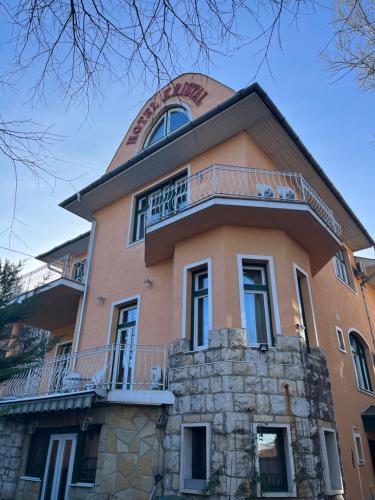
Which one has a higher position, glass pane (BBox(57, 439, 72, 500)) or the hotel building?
the hotel building

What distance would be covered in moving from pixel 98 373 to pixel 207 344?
2713 millimetres

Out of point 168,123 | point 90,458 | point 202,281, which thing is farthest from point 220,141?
point 90,458

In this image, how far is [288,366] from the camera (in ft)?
23.1

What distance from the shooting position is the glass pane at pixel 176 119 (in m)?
11.8

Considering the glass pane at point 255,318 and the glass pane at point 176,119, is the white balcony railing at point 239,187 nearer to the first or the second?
the glass pane at point 255,318

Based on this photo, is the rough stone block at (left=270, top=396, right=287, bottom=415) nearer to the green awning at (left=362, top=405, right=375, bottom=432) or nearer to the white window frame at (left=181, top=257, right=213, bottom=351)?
the white window frame at (left=181, top=257, right=213, bottom=351)

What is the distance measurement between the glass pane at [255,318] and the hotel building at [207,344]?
0.02 meters

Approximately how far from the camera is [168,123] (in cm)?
1237

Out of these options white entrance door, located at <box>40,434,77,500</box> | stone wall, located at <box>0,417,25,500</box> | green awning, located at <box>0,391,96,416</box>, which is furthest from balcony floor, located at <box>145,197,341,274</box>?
stone wall, located at <box>0,417,25,500</box>

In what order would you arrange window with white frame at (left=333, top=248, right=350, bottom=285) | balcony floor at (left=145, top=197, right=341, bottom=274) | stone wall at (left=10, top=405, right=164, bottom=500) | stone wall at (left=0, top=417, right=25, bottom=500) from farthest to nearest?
window with white frame at (left=333, top=248, right=350, bottom=285) → stone wall at (left=0, top=417, right=25, bottom=500) → balcony floor at (left=145, top=197, right=341, bottom=274) → stone wall at (left=10, top=405, right=164, bottom=500)

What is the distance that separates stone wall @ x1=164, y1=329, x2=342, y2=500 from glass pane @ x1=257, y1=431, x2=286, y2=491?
0.87 ft

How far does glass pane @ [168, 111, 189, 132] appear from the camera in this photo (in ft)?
38.7

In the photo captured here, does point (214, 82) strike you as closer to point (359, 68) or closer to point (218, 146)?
point (218, 146)

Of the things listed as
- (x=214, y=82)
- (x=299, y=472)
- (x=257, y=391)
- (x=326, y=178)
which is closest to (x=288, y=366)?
(x=257, y=391)
